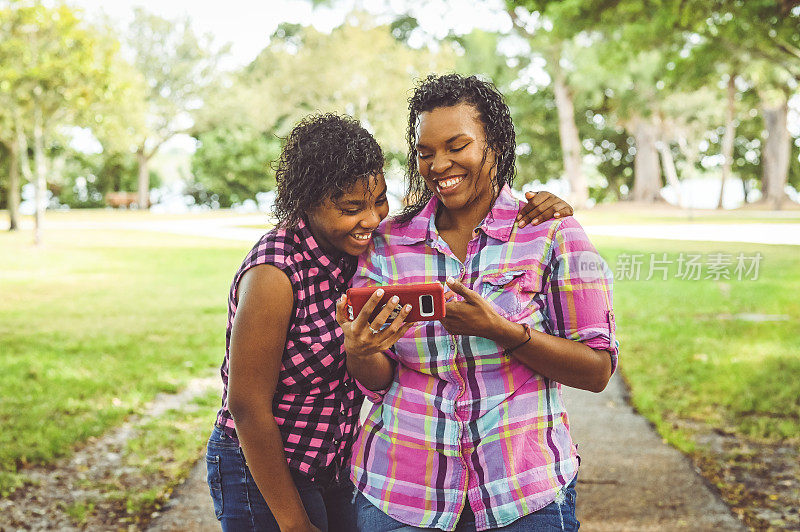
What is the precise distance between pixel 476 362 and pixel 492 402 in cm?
11

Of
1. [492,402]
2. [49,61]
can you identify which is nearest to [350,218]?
[492,402]

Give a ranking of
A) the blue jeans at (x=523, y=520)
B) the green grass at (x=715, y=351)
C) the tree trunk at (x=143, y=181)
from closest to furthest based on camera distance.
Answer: the blue jeans at (x=523, y=520) < the green grass at (x=715, y=351) < the tree trunk at (x=143, y=181)

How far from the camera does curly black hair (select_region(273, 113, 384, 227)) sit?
2.12 m

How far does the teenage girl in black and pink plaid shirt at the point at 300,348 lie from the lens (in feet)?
6.53

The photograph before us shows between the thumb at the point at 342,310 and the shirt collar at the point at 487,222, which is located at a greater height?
the shirt collar at the point at 487,222

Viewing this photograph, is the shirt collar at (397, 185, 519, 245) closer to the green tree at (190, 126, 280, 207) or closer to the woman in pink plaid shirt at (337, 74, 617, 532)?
the woman in pink plaid shirt at (337, 74, 617, 532)

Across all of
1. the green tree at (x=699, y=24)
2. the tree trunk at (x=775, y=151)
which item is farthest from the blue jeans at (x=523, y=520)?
the tree trunk at (x=775, y=151)

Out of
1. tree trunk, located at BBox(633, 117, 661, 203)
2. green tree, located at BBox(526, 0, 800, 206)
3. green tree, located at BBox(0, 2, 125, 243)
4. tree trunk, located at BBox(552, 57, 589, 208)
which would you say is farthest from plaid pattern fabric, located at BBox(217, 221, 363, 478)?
tree trunk, located at BBox(633, 117, 661, 203)

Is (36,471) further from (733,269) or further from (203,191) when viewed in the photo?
(203,191)

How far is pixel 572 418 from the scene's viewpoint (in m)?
5.89

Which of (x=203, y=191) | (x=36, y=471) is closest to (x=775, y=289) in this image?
(x=36, y=471)

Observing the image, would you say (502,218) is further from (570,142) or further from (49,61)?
(570,142)

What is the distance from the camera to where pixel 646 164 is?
36312mm

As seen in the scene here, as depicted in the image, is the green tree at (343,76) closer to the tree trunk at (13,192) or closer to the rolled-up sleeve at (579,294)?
the tree trunk at (13,192)
